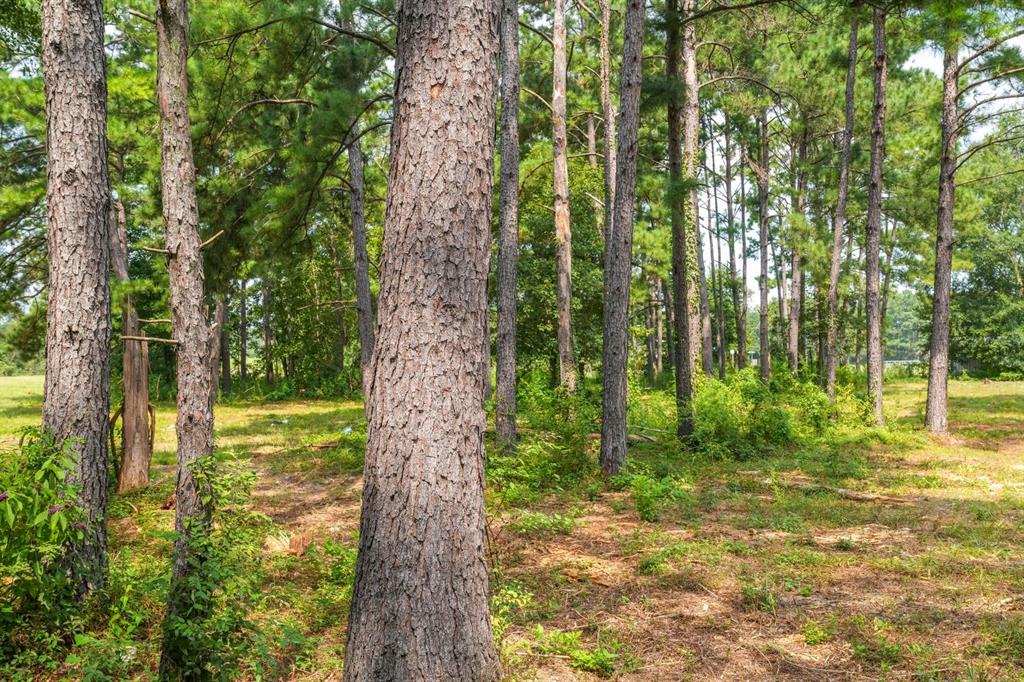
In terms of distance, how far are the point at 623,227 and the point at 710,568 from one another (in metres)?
4.56

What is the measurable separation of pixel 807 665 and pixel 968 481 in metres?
6.84

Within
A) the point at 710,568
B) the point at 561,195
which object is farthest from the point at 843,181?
the point at 710,568

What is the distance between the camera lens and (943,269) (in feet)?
40.7

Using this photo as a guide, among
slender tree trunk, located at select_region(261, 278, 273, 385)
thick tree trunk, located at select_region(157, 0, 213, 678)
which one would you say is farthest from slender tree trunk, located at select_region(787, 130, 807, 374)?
slender tree trunk, located at select_region(261, 278, 273, 385)

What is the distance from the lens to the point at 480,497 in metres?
2.86

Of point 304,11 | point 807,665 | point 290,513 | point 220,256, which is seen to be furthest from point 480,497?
point 220,256

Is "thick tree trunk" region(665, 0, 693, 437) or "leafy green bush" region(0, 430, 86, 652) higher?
"thick tree trunk" region(665, 0, 693, 437)

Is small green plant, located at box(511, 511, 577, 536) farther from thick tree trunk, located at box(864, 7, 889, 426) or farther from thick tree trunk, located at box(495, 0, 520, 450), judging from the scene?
thick tree trunk, located at box(864, 7, 889, 426)

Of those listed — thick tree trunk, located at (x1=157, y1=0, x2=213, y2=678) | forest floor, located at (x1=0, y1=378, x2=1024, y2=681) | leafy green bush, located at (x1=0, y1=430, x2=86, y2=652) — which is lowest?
forest floor, located at (x1=0, y1=378, x2=1024, y2=681)

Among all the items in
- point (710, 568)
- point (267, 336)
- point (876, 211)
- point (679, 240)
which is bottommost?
point (710, 568)

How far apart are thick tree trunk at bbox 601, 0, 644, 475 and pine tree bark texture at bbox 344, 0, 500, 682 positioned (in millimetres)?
5555

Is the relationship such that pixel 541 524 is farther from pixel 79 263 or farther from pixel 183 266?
pixel 79 263

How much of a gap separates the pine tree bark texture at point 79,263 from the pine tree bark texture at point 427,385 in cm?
251

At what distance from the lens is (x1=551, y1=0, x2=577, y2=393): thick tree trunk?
37.3 feet
